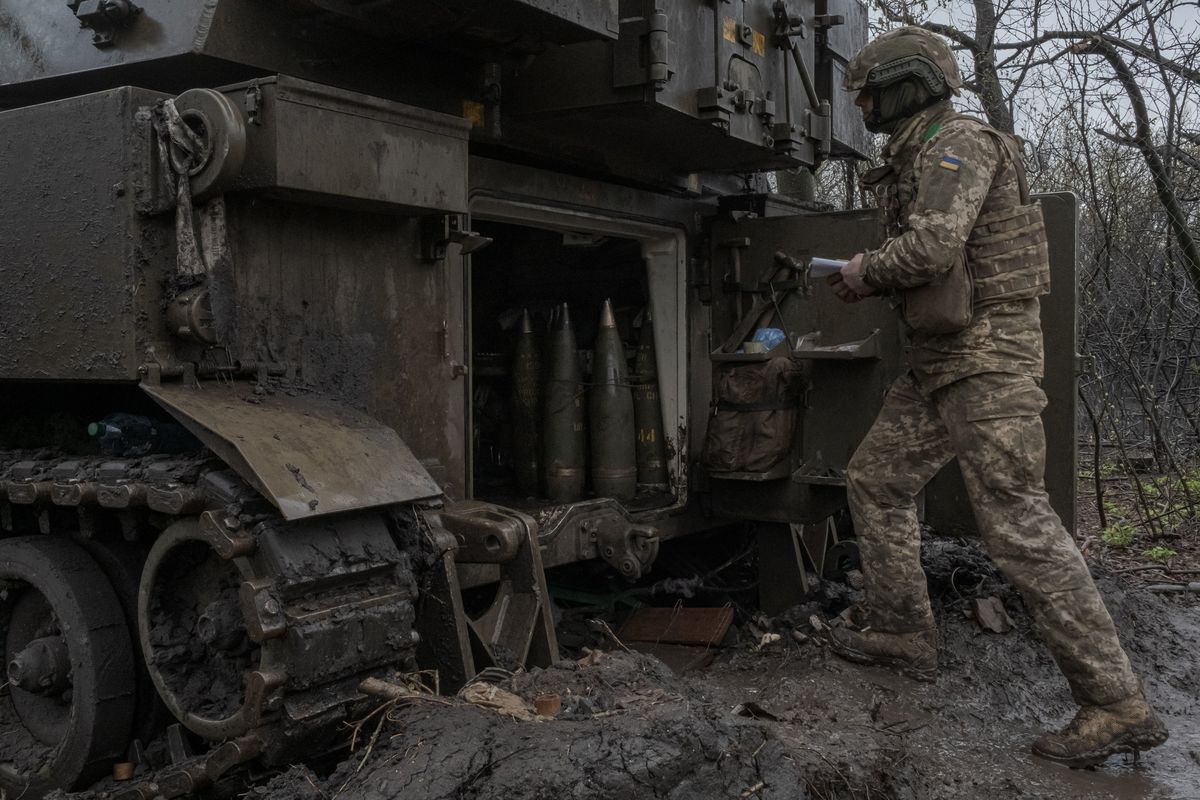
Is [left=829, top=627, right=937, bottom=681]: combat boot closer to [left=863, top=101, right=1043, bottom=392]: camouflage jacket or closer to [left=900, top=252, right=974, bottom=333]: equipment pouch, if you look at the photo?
[left=863, top=101, right=1043, bottom=392]: camouflage jacket

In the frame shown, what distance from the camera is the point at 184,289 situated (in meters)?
3.34

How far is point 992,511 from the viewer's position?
4012mm

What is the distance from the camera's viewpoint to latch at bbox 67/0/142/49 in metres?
3.67

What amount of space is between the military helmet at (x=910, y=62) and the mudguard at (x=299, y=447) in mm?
2242

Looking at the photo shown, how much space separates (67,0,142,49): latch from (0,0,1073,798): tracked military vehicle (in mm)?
10

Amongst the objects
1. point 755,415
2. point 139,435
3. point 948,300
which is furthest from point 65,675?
point 755,415

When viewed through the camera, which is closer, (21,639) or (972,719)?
(21,639)

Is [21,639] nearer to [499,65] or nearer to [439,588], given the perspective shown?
[439,588]

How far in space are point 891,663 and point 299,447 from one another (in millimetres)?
2617

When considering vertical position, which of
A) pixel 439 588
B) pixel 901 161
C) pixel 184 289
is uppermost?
pixel 901 161

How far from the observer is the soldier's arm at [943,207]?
394 cm

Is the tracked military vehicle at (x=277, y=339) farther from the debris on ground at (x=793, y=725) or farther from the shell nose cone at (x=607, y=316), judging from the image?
the shell nose cone at (x=607, y=316)

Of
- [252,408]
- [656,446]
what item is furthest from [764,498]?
[252,408]

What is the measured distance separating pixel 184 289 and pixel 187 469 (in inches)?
21.8
